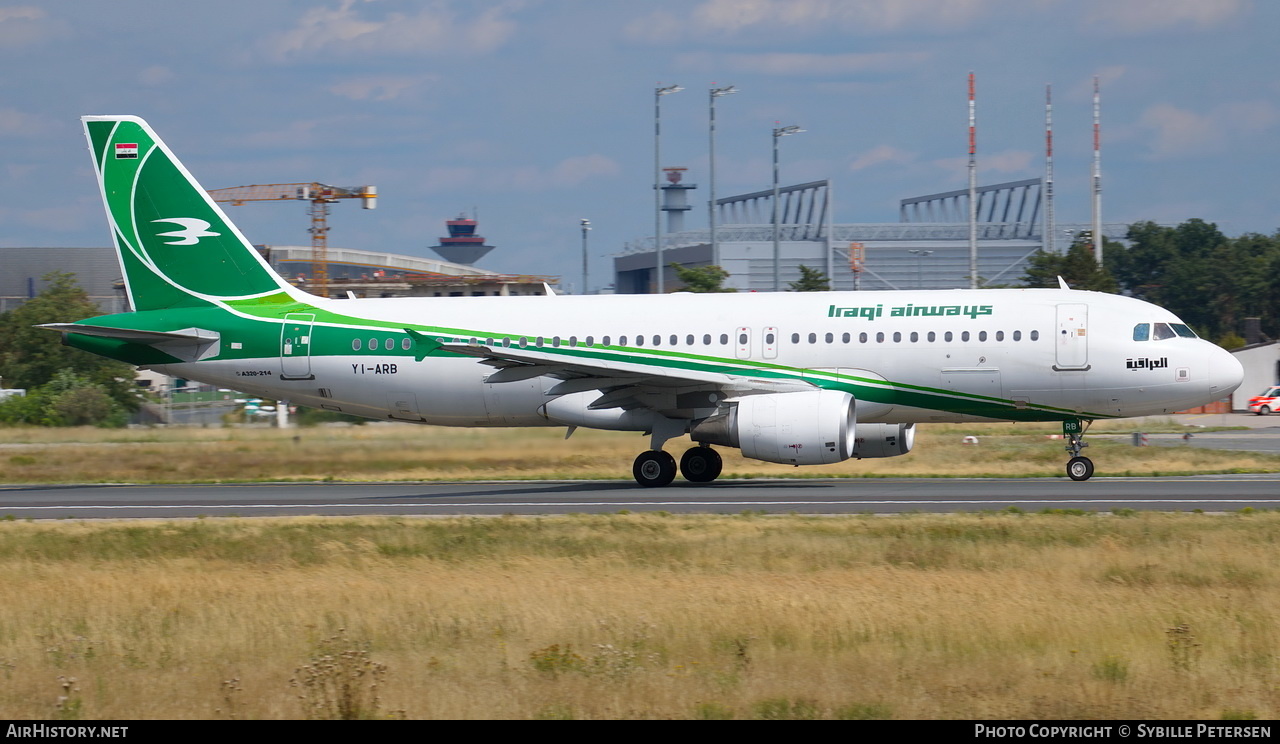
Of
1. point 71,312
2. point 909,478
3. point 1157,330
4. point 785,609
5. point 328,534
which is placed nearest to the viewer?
point 785,609

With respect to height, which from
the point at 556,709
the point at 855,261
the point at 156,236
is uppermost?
the point at 855,261

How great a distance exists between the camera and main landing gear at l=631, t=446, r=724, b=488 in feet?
90.8

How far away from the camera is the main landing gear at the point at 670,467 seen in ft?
90.8

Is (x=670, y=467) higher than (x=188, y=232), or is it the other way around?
(x=188, y=232)

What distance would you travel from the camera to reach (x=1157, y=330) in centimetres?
2614

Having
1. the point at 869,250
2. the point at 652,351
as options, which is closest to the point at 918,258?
the point at 869,250

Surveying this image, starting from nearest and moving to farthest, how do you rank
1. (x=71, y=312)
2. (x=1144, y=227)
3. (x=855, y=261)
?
(x=71, y=312), (x=855, y=261), (x=1144, y=227)

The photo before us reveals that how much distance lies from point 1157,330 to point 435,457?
1587cm

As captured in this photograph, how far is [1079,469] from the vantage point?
26688mm

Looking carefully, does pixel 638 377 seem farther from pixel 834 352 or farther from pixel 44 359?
pixel 44 359

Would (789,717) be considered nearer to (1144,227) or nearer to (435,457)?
(435,457)

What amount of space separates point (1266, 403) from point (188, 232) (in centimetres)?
5907

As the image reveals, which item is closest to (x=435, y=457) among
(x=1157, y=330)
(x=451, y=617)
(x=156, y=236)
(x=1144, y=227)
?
(x=156, y=236)

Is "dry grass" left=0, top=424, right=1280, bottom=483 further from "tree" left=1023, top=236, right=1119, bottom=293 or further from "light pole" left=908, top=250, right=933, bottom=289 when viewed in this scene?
"light pole" left=908, top=250, right=933, bottom=289
